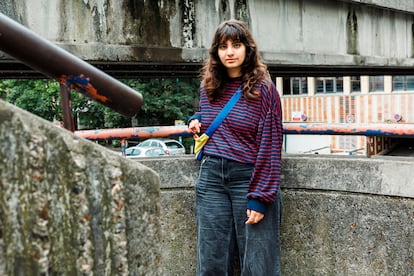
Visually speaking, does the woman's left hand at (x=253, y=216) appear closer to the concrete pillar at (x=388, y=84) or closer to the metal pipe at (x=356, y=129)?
the metal pipe at (x=356, y=129)

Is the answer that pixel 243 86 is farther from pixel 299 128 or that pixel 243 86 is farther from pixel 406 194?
pixel 406 194

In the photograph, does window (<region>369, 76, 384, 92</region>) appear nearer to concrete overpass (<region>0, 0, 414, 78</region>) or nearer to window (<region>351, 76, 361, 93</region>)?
window (<region>351, 76, 361, 93</region>)

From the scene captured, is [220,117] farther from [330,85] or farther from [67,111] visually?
[330,85]

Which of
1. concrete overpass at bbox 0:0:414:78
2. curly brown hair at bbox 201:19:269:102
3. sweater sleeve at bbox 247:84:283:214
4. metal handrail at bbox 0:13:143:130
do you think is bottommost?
sweater sleeve at bbox 247:84:283:214

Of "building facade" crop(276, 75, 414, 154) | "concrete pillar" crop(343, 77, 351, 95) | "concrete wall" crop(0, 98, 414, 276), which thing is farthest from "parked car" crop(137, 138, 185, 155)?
"concrete wall" crop(0, 98, 414, 276)

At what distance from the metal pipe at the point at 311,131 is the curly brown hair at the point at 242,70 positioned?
589 millimetres

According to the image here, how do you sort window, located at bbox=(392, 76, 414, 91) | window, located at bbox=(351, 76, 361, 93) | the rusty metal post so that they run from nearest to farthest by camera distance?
the rusty metal post
window, located at bbox=(392, 76, 414, 91)
window, located at bbox=(351, 76, 361, 93)

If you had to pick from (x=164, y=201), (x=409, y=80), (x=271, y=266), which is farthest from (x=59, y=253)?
(x=409, y=80)

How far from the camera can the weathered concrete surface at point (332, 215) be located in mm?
3822

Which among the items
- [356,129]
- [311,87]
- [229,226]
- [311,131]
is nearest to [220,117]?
[229,226]

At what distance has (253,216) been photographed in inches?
134

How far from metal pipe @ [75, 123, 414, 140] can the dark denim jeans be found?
0.59 meters

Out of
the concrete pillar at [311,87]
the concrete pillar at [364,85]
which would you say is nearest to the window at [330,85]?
the concrete pillar at [311,87]

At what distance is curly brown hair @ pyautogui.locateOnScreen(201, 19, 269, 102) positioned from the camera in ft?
11.3
